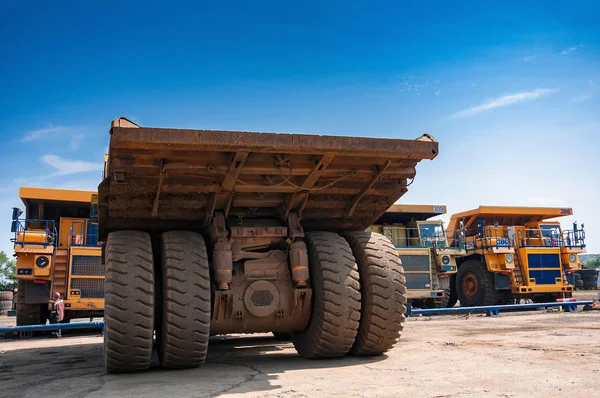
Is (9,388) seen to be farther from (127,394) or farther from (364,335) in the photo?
(364,335)

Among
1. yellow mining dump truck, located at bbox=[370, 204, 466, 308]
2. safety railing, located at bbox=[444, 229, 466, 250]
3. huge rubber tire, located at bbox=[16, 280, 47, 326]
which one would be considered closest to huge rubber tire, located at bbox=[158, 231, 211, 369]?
huge rubber tire, located at bbox=[16, 280, 47, 326]

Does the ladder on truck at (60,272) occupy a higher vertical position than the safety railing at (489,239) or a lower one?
lower

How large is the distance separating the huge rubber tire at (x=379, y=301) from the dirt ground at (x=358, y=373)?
0.69 feet

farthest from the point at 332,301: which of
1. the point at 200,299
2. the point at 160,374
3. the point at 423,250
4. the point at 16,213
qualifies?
the point at 423,250

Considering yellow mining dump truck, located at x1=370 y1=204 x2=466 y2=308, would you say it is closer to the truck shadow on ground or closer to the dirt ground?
the dirt ground

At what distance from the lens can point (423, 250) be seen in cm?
1633

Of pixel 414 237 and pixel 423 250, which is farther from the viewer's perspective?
pixel 414 237

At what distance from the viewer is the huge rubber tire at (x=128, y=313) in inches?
205

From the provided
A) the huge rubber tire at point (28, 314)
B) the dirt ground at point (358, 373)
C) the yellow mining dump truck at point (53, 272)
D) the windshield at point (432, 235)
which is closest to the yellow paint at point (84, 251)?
the yellow mining dump truck at point (53, 272)

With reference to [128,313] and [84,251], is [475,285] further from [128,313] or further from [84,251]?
[128,313]

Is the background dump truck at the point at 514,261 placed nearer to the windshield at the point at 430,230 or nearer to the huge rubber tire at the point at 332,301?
the windshield at the point at 430,230

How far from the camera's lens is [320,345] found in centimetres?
596

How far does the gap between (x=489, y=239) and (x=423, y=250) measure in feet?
8.16

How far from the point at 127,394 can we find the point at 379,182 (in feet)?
11.7
